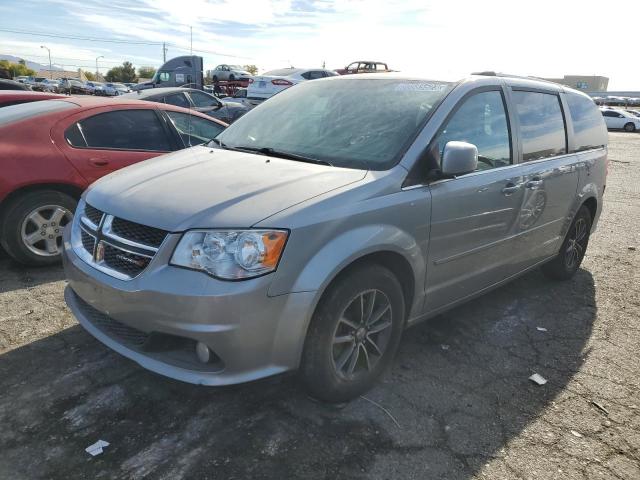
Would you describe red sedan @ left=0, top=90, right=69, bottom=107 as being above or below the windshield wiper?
above

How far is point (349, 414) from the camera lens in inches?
110

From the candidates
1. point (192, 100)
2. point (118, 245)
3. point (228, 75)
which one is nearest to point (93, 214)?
point (118, 245)

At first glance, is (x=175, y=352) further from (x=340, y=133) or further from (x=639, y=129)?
(x=639, y=129)

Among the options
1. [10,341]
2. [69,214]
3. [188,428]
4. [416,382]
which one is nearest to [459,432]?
[416,382]

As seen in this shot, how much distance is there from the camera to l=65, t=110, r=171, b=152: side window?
4867 mm

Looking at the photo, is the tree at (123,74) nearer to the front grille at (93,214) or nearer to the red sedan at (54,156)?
the red sedan at (54,156)

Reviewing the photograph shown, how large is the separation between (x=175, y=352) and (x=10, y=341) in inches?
59.7

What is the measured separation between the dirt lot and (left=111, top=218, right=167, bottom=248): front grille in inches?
35.0

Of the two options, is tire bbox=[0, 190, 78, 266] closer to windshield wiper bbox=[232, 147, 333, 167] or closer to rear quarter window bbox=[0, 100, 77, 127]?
rear quarter window bbox=[0, 100, 77, 127]

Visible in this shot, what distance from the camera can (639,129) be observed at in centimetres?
3559

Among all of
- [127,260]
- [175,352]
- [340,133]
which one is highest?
[340,133]

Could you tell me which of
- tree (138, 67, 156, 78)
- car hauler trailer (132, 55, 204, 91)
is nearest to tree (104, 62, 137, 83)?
tree (138, 67, 156, 78)

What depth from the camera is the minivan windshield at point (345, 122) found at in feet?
10.2

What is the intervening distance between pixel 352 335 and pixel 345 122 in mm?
1379
